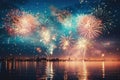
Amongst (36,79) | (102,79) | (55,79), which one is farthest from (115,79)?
(36,79)

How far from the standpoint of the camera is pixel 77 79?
110188 mm

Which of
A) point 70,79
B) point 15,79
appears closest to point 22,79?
point 15,79

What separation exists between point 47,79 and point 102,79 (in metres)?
19.5

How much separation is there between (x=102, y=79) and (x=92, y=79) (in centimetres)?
367

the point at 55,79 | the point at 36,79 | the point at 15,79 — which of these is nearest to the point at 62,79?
the point at 55,79

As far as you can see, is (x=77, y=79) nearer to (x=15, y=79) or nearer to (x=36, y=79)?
(x=36, y=79)

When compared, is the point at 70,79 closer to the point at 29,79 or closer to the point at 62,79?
the point at 62,79

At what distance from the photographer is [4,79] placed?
344 feet

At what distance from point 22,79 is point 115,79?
32707 millimetres

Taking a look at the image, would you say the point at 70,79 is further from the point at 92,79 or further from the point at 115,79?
the point at 115,79

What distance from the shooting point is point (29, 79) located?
10719cm

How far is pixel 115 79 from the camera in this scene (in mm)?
110938

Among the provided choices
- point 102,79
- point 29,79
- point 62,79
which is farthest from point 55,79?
point 102,79

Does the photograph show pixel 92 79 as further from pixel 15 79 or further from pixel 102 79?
pixel 15 79
